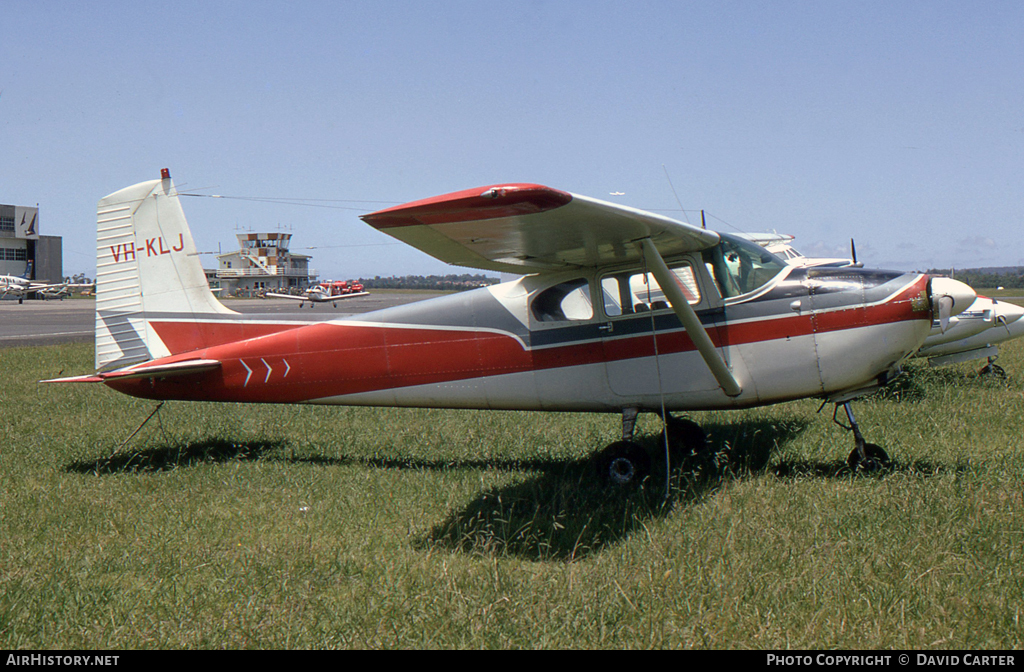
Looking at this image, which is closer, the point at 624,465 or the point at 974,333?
the point at 624,465

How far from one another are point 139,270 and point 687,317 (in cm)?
570

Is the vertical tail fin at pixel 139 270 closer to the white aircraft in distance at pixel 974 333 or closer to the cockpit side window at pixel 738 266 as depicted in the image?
the cockpit side window at pixel 738 266

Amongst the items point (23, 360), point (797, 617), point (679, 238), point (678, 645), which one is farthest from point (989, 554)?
point (23, 360)

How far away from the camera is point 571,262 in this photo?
20.3 feet

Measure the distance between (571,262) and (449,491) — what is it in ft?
7.37

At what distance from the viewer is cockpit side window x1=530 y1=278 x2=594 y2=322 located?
251 inches

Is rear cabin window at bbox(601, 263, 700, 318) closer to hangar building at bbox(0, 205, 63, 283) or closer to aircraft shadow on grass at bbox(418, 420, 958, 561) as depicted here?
aircraft shadow on grass at bbox(418, 420, 958, 561)

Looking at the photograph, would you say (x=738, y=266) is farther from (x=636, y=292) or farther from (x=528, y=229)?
(x=528, y=229)

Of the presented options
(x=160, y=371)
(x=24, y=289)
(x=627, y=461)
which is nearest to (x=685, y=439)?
(x=627, y=461)

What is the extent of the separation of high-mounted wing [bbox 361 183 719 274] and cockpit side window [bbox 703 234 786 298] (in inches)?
7.0

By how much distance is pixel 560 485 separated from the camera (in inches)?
232

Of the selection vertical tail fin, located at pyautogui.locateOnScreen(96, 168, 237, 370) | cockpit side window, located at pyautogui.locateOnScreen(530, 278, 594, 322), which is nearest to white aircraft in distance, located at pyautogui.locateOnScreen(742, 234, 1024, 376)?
cockpit side window, located at pyautogui.locateOnScreen(530, 278, 594, 322)

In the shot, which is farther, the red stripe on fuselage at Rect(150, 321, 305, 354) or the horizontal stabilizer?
the red stripe on fuselage at Rect(150, 321, 305, 354)

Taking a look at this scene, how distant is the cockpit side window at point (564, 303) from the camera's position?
20.9 feet
